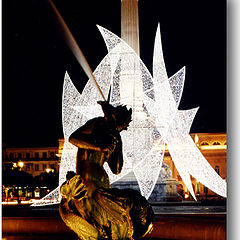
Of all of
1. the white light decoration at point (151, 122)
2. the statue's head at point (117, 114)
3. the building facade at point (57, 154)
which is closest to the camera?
the statue's head at point (117, 114)

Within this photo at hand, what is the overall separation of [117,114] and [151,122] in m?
13.0

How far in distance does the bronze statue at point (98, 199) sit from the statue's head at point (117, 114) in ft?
0.08

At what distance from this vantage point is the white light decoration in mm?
14611

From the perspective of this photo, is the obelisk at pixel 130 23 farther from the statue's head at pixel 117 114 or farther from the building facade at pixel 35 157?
the building facade at pixel 35 157

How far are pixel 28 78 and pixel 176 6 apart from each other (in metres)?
7.71

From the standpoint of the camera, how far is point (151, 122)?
59.6 ft

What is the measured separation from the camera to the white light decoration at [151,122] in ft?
47.9

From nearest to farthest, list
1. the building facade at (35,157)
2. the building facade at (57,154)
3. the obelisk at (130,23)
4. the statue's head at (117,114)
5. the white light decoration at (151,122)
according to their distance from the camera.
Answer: the statue's head at (117,114) → the white light decoration at (151,122) → the obelisk at (130,23) → the building facade at (57,154) → the building facade at (35,157)

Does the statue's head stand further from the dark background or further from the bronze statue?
the dark background

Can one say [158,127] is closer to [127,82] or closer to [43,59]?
[127,82]

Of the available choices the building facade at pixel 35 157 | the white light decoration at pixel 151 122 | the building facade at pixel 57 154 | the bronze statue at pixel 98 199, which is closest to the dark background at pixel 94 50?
the white light decoration at pixel 151 122

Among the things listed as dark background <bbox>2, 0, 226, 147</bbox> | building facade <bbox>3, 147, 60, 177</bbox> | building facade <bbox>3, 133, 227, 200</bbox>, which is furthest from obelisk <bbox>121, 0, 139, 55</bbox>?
building facade <bbox>3, 147, 60, 177</bbox>

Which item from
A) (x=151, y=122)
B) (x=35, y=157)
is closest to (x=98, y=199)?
(x=151, y=122)

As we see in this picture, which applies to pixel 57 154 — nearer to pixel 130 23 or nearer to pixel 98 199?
pixel 130 23
